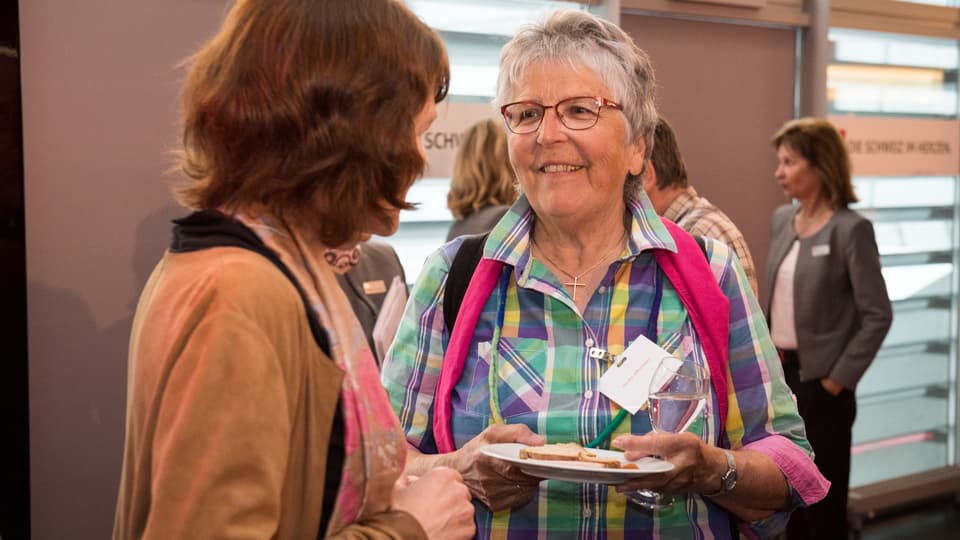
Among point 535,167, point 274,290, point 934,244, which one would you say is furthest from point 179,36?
point 934,244

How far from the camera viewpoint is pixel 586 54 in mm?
2002

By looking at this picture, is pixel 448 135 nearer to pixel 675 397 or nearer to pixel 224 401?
pixel 675 397

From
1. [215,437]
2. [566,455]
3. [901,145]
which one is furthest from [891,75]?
[215,437]

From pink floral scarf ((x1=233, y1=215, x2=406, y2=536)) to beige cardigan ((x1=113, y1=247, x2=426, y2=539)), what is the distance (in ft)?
0.14

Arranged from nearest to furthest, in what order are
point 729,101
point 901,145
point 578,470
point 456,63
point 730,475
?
point 578,470 < point 730,475 < point 456,63 < point 729,101 < point 901,145

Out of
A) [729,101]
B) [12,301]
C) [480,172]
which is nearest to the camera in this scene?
[12,301]

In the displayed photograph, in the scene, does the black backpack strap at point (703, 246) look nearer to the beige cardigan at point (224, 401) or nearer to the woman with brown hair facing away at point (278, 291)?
the woman with brown hair facing away at point (278, 291)

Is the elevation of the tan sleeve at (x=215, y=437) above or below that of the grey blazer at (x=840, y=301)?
above

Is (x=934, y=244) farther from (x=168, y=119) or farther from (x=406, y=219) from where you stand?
(x=168, y=119)

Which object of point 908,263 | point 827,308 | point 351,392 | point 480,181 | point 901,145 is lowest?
point 908,263

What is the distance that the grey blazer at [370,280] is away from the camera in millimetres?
3432

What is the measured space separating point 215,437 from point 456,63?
12.1ft

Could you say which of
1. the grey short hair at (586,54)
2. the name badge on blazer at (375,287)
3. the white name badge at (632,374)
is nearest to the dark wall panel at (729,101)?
the name badge on blazer at (375,287)

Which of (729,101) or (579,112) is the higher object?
(579,112)
